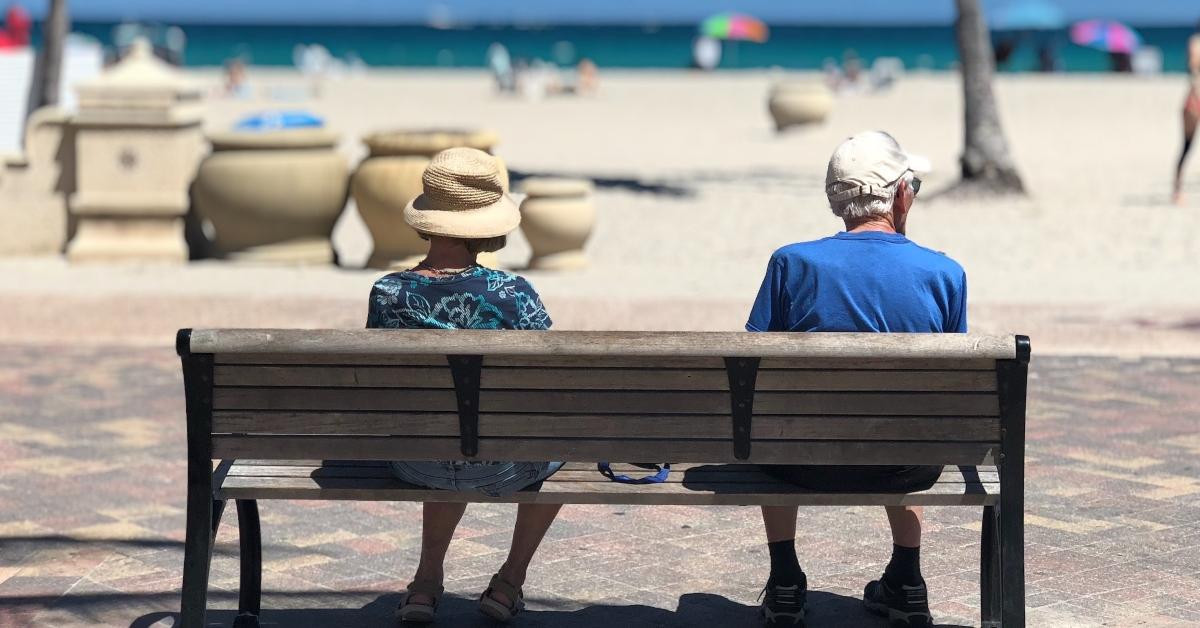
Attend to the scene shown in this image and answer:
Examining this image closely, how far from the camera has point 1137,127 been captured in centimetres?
3095

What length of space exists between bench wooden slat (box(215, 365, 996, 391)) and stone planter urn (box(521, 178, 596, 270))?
28.4ft

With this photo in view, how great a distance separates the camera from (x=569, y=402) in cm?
408

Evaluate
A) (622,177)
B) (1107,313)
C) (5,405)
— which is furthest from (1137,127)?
(5,405)

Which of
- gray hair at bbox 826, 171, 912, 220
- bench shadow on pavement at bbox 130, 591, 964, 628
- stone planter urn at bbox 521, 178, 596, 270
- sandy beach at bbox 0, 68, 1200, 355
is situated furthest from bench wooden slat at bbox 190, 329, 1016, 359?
stone planter urn at bbox 521, 178, 596, 270

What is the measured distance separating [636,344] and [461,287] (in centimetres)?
65

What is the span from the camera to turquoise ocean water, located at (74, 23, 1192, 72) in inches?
3556

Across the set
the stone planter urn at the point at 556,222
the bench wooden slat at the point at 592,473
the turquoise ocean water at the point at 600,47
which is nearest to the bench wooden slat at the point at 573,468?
the bench wooden slat at the point at 592,473

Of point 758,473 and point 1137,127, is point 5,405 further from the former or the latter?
point 1137,127

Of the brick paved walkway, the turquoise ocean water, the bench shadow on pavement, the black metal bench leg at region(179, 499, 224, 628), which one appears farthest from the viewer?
the turquoise ocean water

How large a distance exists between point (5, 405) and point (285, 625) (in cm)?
377

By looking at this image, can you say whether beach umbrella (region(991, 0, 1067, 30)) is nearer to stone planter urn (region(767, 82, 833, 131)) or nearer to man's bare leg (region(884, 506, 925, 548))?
stone planter urn (region(767, 82, 833, 131))

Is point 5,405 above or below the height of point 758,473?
below

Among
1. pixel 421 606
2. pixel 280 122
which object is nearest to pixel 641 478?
pixel 421 606

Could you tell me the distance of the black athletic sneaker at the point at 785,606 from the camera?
15.2 feet
